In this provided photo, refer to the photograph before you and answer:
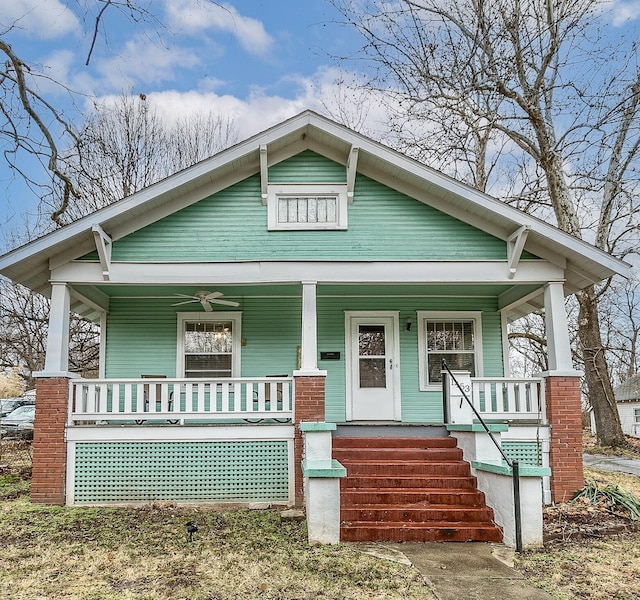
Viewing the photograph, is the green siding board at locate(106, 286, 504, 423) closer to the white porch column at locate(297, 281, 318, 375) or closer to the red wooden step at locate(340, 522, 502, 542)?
the white porch column at locate(297, 281, 318, 375)

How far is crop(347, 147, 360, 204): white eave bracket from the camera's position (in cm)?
928

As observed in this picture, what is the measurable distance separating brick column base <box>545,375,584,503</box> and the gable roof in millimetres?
1862

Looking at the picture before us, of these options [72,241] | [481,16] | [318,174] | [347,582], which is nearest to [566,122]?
[481,16]

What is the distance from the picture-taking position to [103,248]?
8906 millimetres

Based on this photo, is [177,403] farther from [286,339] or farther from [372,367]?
[372,367]

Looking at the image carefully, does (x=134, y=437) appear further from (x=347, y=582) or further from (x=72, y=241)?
(x=347, y=582)

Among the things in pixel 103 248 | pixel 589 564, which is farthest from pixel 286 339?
pixel 589 564

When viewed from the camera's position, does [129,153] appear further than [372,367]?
Yes

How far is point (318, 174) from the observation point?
9758mm

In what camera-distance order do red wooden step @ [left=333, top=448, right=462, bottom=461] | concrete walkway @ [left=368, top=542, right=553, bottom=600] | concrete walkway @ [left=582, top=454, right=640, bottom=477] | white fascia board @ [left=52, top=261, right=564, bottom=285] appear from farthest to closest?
concrete walkway @ [left=582, top=454, right=640, bottom=477] < white fascia board @ [left=52, top=261, right=564, bottom=285] < red wooden step @ [left=333, top=448, right=462, bottom=461] < concrete walkway @ [left=368, top=542, right=553, bottom=600]

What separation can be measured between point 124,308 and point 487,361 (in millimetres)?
6898

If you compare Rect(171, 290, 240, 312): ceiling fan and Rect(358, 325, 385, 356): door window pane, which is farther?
Rect(358, 325, 385, 356): door window pane

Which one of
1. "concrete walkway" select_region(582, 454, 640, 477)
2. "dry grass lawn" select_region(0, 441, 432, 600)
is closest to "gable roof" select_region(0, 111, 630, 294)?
"dry grass lawn" select_region(0, 441, 432, 600)

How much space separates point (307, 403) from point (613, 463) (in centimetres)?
972
